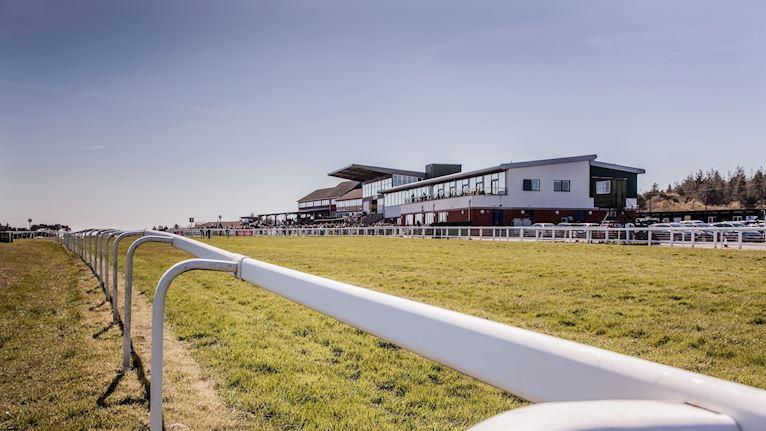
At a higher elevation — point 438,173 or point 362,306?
point 438,173

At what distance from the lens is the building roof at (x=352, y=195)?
259ft

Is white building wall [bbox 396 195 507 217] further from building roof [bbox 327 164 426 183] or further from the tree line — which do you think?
the tree line

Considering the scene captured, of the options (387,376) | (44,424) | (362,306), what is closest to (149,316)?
(44,424)

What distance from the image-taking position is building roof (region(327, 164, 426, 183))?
65.9m

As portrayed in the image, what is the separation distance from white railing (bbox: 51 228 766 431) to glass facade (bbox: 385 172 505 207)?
137 ft

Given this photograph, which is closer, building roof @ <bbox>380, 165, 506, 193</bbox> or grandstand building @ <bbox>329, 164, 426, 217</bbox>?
building roof @ <bbox>380, 165, 506, 193</bbox>

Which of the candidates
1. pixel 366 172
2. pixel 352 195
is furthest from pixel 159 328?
pixel 352 195

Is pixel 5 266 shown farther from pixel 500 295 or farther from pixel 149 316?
pixel 500 295

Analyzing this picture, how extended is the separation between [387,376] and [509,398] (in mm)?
987

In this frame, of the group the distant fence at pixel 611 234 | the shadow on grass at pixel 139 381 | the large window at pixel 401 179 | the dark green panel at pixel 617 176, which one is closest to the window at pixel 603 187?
the dark green panel at pixel 617 176

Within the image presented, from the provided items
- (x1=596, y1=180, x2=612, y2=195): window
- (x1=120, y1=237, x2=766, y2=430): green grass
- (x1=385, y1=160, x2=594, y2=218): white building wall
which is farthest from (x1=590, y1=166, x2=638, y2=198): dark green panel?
(x1=120, y1=237, x2=766, y2=430): green grass

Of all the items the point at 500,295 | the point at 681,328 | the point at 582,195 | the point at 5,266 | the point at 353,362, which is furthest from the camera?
the point at 582,195

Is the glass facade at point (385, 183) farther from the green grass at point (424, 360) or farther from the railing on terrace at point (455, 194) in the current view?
the green grass at point (424, 360)

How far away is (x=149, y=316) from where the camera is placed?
22.4 ft
